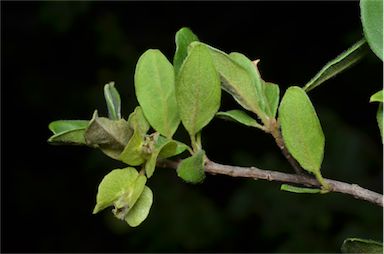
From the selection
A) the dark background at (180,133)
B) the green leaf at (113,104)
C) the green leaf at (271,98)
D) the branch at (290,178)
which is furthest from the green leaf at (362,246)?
the dark background at (180,133)

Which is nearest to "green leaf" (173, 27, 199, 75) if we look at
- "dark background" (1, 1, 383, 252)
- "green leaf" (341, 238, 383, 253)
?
"green leaf" (341, 238, 383, 253)

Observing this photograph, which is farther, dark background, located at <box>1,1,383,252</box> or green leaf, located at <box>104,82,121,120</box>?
dark background, located at <box>1,1,383,252</box>

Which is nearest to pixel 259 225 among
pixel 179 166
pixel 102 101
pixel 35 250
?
pixel 102 101

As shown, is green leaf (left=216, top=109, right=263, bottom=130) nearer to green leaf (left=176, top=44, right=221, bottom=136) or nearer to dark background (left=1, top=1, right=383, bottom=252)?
green leaf (left=176, top=44, right=221, bottom=136)

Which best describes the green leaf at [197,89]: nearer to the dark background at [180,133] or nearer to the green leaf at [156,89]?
the green leaf at [156,89]

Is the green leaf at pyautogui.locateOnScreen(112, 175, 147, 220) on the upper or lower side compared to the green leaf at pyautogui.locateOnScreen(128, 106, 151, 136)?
lower

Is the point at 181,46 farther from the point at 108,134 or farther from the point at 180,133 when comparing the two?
the point at 180,133

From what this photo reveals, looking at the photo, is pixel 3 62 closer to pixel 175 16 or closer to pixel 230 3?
pixel 175 16
